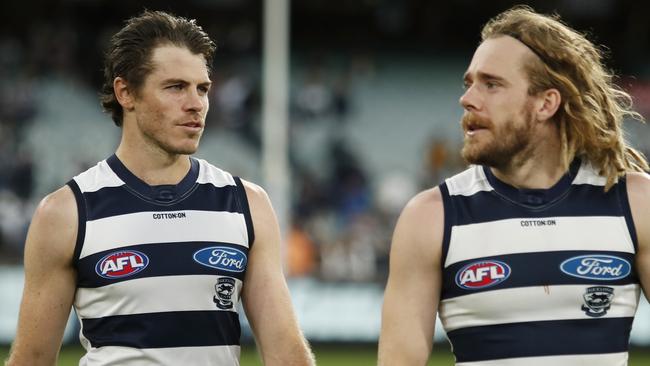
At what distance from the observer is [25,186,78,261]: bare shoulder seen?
4.88 metres

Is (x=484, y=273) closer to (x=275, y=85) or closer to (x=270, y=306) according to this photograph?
(x=270, y=306)

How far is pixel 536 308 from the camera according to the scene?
14.8 ft

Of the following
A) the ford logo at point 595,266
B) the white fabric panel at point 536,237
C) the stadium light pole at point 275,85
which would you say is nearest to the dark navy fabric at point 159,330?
the white fabric panel at point 536,237

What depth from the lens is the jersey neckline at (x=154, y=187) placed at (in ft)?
16.7

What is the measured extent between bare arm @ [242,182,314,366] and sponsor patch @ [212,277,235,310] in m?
0.11

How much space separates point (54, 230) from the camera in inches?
193

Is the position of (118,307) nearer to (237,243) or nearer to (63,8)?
(237,243)

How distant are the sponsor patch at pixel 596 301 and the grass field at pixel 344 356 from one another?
9.64 meters

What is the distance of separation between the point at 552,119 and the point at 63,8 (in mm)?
19011

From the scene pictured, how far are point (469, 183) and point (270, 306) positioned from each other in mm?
944

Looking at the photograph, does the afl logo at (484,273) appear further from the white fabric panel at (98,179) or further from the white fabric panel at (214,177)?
the white fabric panel at (98,179)

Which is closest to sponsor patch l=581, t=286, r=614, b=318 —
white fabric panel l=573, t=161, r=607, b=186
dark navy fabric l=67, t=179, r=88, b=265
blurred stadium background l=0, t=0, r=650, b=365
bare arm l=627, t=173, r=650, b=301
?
bare arm l=627, t=173, r=650, b=301

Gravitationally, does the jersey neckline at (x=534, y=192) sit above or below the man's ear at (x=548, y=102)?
below

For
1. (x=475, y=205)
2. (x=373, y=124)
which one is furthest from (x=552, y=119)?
(x=373, y=124)
